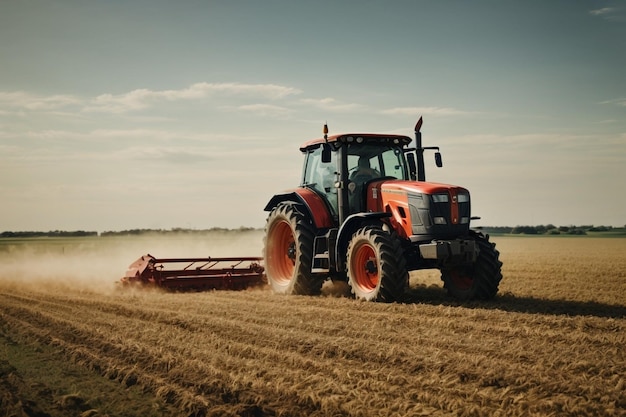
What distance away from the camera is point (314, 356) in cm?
639

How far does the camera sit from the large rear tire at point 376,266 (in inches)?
379

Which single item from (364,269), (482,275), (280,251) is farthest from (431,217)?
(280,251)

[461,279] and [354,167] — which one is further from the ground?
[354,167]

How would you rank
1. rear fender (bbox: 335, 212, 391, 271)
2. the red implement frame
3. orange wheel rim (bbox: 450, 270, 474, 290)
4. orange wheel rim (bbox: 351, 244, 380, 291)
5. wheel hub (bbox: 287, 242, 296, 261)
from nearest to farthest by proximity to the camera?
orange wheel rim (bbox: 351, 244, 380, 291), rear fender (bbox: 335, 212, 391, 271), orange wheel rim (bbox: 450, 270, 474, 290), wheel hub (bbox: 287, 242, 296, 261), the red implement frame

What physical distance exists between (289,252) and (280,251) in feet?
1.89

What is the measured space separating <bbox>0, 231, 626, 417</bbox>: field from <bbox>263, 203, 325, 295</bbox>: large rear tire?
1.97 feet

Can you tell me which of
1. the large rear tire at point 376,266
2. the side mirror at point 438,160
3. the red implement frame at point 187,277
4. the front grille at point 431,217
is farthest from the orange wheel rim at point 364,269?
the red implement frame at point 187,277

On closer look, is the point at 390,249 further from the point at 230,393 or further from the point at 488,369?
the point at 230,393

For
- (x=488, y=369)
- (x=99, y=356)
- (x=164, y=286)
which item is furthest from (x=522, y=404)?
(x=164, y=286)

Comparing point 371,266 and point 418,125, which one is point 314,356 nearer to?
point 371,266

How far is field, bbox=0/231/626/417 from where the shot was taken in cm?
493

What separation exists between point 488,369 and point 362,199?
5.70 m

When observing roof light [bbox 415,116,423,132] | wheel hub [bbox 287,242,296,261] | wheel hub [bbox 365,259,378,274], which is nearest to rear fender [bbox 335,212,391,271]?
wheel hub [bbox 365,259,378,274]

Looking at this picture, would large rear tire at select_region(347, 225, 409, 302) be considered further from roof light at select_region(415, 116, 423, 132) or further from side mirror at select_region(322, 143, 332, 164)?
roof light at select_region(415, 116, 423, 132)
